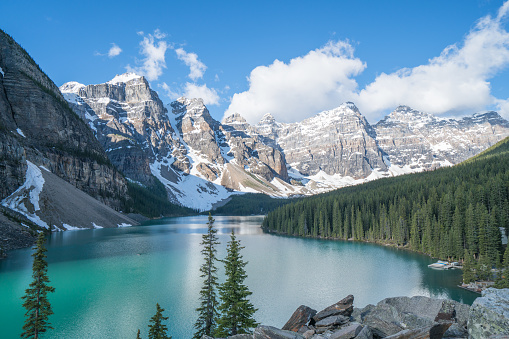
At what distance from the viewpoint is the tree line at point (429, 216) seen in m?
51.1

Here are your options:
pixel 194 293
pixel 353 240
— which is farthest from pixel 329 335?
pixel 353 240

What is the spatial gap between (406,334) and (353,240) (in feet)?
268

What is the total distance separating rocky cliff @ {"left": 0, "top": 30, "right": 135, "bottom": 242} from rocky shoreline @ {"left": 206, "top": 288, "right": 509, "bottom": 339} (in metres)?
92.2

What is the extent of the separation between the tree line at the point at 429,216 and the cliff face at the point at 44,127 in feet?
277

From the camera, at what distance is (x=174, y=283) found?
1515 inches

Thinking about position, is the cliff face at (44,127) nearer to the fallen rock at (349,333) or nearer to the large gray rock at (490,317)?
the fallen rock at (349,333)

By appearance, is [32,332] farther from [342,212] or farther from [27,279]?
[342,212]

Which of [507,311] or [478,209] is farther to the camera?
[478,209]

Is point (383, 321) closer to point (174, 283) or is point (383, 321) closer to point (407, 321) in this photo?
point (407, 321)

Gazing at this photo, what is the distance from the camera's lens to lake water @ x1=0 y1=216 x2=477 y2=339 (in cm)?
2672

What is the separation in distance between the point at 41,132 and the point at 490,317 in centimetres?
14762

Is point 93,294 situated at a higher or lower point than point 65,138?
lower

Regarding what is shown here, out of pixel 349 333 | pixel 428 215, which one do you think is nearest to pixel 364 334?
pixel 349 333

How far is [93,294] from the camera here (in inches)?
1319
